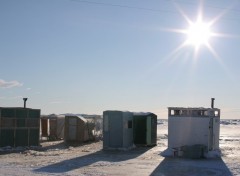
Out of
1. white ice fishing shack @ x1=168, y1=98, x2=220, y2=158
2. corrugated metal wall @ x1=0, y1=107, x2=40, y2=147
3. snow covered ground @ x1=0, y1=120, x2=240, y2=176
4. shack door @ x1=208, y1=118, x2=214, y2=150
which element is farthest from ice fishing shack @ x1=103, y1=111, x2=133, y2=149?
shack door @ x1=208, y1=118, x2=214, y2=150

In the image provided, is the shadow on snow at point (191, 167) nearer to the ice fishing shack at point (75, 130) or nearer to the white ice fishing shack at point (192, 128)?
the white ice fishing shack at point (192, 128)

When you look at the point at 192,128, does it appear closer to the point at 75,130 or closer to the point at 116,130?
the point at 116,130

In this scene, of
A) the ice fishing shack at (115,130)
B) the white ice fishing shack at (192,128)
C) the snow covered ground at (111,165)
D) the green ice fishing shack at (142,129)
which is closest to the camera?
the snow covered ground at (111,165)

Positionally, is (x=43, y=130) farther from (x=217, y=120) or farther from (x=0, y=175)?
(x=0, y=175)

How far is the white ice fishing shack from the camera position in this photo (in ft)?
78.1

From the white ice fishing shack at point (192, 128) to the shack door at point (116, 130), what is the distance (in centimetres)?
335

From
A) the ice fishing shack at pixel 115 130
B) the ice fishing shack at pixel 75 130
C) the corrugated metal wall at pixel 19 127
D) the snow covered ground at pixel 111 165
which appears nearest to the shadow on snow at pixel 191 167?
the snow covered ground at pixel 111 165

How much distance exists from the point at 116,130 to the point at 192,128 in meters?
4.87

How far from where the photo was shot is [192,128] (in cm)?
2402

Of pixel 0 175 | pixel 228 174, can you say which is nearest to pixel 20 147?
pixel 0 175

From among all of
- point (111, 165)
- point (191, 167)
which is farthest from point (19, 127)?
point (191, 167)

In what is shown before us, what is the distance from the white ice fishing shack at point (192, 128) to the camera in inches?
937

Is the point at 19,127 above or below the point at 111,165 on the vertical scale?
above

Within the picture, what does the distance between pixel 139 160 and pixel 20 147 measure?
8953 mm
